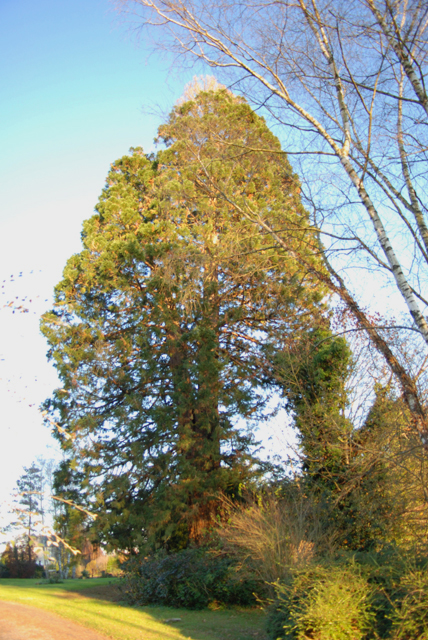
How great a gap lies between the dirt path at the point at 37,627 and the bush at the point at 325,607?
320 centimetres

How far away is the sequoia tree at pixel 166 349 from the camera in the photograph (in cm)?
1121

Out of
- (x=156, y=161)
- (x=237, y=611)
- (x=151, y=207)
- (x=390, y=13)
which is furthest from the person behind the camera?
(x=156, y=161)

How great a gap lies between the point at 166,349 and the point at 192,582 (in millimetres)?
5599

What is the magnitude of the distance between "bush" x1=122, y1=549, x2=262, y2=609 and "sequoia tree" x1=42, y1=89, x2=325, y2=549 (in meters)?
0.65

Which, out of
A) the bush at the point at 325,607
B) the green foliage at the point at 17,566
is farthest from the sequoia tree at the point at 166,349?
the green foliage at the point at 17,566

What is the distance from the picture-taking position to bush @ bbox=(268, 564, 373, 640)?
5203 mm

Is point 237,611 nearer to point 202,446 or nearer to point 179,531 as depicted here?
point 179,531

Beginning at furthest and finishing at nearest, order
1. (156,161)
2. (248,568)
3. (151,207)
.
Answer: (156,161) < (151,207) < (248,568)

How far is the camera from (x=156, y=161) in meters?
15.1

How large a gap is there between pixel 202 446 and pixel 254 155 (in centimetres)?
721

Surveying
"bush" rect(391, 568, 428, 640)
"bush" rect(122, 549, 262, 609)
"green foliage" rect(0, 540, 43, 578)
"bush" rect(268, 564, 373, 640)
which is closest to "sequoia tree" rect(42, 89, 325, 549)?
"bush" rect(122, 549, 262, 609)

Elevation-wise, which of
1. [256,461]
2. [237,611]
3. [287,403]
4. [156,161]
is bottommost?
[237,611]

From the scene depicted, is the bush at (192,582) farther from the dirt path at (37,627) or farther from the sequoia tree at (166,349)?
the dirt path at (37,627)

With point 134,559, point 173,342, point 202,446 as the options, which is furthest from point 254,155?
point 134,559
